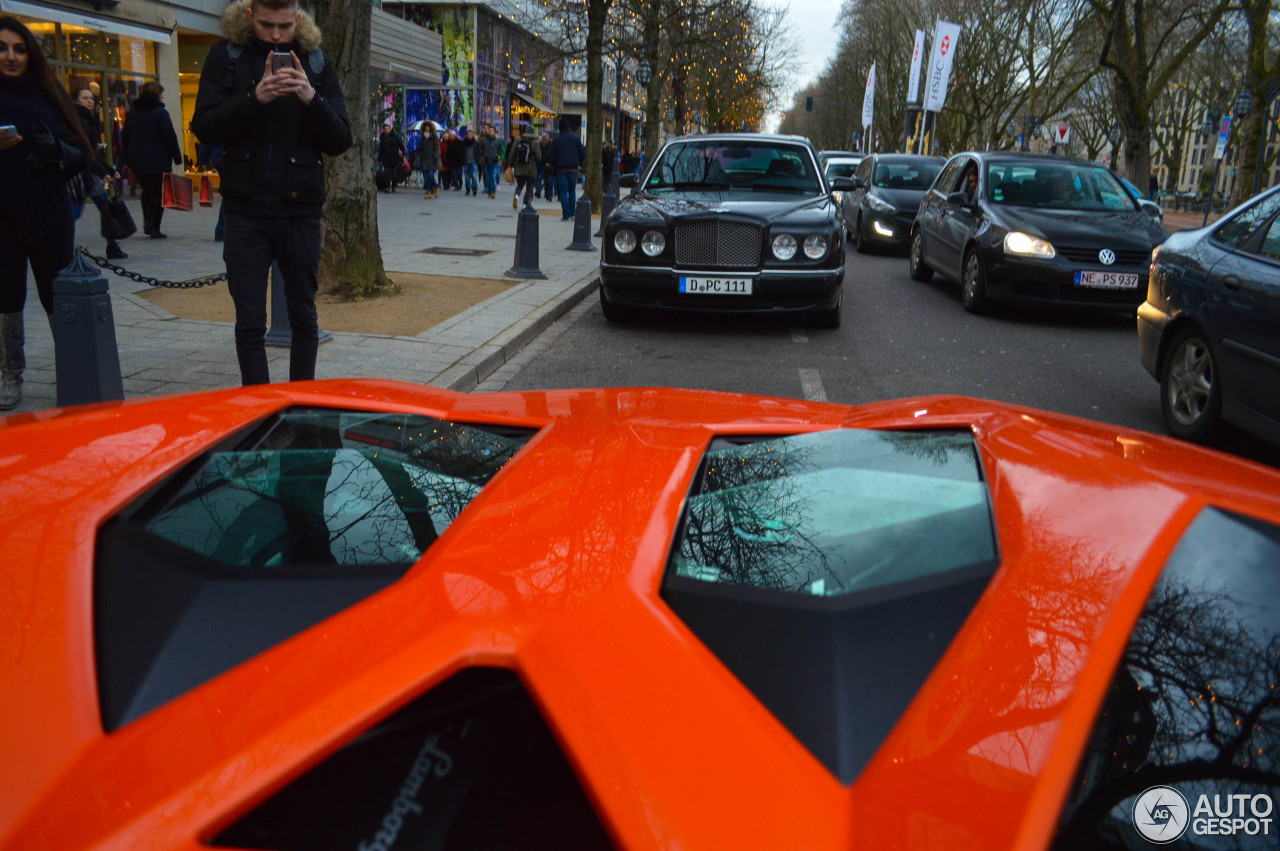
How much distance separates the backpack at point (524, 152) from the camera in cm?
1973

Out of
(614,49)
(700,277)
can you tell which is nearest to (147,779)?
(700,277)

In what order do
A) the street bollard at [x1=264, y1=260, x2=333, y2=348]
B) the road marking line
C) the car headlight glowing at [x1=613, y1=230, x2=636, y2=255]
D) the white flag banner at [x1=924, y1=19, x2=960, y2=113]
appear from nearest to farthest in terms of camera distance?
the road marking line
the street bollard at [x1=264, y1=260, x2=333, y2=348]
the car headlight glowing at [x1=613, y1=230, x2=636, y2=255]
the white flag banner at [x1=924, y1=19, x2=960, y2=113]

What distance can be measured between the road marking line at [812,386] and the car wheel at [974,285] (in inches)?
137

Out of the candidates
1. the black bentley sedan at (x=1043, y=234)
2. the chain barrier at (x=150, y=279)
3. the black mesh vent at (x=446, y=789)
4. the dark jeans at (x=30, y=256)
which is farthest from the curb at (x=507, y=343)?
the black mesh vent at (x=446, y=789)

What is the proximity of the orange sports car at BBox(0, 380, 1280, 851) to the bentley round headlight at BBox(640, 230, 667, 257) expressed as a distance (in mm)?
6695

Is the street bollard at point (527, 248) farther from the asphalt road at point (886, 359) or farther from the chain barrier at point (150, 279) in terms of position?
the chain barrier at point (150, 279)

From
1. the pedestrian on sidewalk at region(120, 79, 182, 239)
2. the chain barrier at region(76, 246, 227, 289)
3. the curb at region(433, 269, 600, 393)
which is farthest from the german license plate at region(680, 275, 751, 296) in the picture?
the pedestrian on sidewalk at region(120, 79, 182, 239)

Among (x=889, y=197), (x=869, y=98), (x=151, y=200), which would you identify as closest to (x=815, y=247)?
(x=889, y=197)

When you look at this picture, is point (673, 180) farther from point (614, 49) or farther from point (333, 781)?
point (614, 49)

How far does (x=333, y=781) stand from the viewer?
96 cm

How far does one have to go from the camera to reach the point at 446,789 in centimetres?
100

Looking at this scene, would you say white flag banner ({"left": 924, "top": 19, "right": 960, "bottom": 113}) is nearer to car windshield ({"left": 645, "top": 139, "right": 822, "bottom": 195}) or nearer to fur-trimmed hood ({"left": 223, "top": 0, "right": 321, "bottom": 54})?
car windshield ({"left": 645, "top": 139, "right": 822, "bottom": 195})

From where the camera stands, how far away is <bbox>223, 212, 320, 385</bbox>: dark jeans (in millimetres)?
4820

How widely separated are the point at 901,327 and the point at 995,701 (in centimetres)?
864
